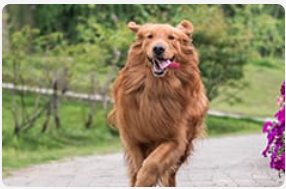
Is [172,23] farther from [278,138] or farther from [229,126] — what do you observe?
[278,138]

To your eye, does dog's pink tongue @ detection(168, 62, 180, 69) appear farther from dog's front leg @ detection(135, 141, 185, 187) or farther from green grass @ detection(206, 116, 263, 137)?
green grass @ detection(206, 116, 263, 137)

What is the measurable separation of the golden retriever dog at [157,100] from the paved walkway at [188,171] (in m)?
0.93

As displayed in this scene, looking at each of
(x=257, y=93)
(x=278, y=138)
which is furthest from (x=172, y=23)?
(x=278, y=138)

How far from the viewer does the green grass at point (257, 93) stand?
2559 cm

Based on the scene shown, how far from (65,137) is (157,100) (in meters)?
10.3

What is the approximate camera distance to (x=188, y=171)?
424 inches

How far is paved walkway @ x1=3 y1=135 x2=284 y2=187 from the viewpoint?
9.41 m

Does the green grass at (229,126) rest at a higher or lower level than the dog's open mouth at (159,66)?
lower

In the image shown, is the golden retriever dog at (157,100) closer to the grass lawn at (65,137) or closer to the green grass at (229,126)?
the grass lawn at (65,137)

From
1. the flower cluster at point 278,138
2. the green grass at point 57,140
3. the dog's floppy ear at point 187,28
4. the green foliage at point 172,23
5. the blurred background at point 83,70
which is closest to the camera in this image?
the dog's floppy ear at point 187,28

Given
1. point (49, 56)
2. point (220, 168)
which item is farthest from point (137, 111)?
point (49, 56)

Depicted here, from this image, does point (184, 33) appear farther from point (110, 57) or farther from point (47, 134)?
point (110, 57)

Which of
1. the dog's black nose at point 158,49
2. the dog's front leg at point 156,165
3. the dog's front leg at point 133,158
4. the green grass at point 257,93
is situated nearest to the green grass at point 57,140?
the dog's front leg at point 133,158

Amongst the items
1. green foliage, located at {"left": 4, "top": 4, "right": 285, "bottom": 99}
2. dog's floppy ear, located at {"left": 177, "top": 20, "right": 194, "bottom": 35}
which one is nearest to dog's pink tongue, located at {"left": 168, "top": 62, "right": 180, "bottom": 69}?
dog's floppy ear, located at {"left": 177, "top": 20, "right": 194, "bottom": 35}
